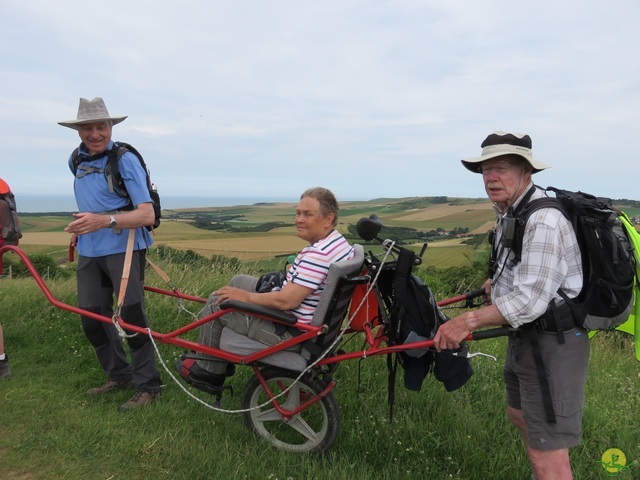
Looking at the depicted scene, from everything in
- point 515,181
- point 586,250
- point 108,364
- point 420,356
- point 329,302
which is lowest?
point 108,364

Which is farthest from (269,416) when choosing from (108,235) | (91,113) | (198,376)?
(91,113)

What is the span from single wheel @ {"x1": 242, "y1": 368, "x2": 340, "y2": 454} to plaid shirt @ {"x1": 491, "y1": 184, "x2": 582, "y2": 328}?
5.34 feet

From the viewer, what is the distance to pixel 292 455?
139 inches

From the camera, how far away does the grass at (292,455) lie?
11.0 ft

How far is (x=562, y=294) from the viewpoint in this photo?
2484 mm

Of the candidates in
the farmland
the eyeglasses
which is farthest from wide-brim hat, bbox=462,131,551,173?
the farmland

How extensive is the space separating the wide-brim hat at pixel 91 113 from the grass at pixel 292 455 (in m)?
2.49

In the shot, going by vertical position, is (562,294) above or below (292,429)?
above

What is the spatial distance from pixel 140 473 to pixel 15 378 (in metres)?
2.32

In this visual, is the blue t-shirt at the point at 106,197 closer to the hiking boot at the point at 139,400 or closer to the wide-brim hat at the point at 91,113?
the wide-brim hat at the point at 91,113

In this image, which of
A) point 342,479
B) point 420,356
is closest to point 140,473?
point 342,479

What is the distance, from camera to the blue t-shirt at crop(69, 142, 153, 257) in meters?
4.00

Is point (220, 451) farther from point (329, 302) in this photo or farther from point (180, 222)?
point (180, 222)

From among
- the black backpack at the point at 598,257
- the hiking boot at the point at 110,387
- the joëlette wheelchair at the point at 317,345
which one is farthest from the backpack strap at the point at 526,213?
the hiking boot at the point at 110,387
